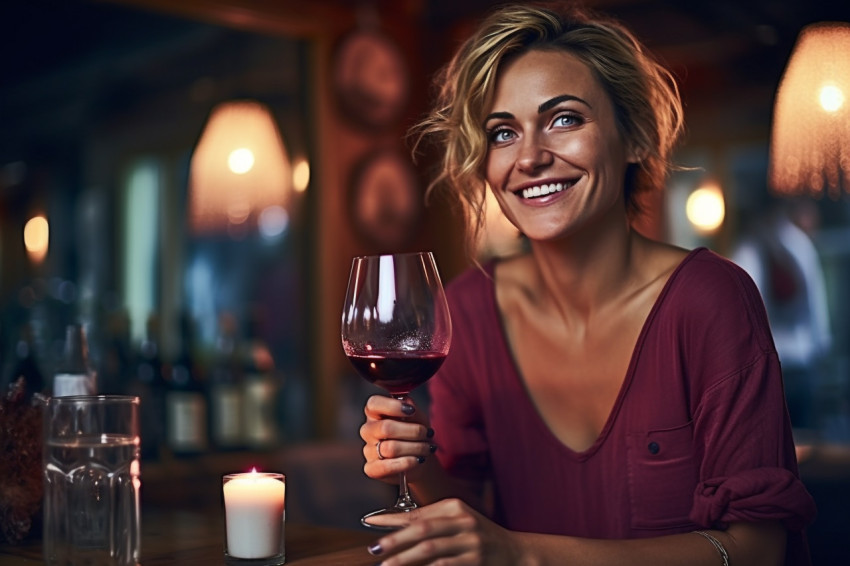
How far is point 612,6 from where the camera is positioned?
4086 mm

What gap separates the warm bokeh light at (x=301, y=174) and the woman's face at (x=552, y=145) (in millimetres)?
2427

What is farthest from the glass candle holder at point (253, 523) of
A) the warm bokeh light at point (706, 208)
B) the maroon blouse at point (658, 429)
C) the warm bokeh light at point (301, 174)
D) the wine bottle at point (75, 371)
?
the warm bokeh light at point (706, 208)

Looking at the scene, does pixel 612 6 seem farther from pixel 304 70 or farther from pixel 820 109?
pixel 820 109

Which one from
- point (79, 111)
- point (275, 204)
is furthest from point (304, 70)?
point (79, 111)

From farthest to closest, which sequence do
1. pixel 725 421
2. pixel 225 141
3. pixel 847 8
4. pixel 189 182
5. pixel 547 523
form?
pixel 189 182 < pixel 847 8 < pixel 225 141 < pixel 547 523 < pixel 725 421

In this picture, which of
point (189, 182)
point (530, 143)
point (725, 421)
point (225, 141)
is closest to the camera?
point (725, 421)

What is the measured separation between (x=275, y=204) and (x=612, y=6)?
5.26ft

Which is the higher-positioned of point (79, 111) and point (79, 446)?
point (79, 111)

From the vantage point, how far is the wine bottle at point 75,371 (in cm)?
147

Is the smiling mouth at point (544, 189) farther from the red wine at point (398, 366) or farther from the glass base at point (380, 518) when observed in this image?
the glass base at point (380, 518)

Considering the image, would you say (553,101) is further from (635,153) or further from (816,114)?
(816,114)

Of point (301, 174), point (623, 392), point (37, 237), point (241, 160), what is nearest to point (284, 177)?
point (241, 160)

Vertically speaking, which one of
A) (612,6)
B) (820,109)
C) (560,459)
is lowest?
(560,459)

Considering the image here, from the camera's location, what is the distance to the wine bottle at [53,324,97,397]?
4.83 feet
